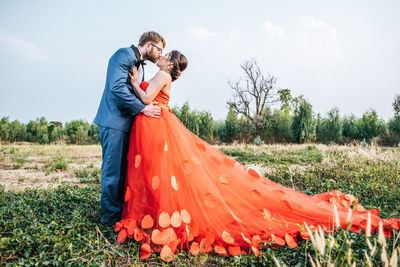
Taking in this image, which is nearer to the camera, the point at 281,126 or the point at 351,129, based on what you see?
the point at 351,129

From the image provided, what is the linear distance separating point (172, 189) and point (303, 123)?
755 inches

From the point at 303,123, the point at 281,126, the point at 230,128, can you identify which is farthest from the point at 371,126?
the point at 230,128

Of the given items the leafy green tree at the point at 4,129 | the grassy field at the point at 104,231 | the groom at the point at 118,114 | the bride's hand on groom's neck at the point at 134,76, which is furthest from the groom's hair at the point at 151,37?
the leafy green tree at the point at 4,129

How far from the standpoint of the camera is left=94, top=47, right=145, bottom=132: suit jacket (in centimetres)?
297

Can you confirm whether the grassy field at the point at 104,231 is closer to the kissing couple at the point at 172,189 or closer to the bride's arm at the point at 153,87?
the kissing couple at the point at 172,189

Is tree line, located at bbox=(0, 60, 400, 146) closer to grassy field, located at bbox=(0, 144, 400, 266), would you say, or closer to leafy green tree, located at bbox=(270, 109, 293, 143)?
leafy green tree, located at bbox=(270, 109, 293, 143)

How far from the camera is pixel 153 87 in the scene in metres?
3.01

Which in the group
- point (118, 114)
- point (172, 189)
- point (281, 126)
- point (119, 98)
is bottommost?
point (172, 189)

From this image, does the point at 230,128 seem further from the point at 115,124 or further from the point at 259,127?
the point at 115,124

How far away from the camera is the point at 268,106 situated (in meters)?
23.9

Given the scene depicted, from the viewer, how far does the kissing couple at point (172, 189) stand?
2.65m

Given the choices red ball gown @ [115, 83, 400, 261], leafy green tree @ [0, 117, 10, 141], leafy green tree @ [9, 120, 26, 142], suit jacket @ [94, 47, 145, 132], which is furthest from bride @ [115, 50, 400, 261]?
leafy green tree @ [9, 120, 26, 142]

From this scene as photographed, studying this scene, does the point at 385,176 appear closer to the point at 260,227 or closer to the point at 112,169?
the point at 260,227

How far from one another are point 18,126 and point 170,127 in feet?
86.2
